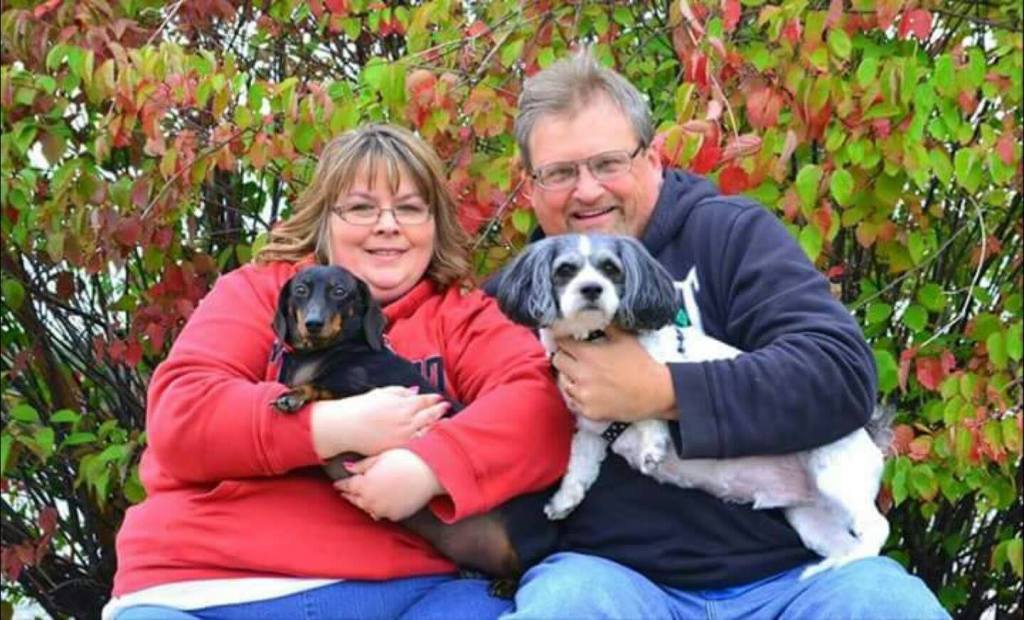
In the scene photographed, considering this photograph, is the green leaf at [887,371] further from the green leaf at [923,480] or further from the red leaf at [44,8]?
the red leaf at [44,8]

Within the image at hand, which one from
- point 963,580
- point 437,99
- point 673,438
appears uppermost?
point 437,99

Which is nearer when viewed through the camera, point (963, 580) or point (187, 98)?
point (187, 98)

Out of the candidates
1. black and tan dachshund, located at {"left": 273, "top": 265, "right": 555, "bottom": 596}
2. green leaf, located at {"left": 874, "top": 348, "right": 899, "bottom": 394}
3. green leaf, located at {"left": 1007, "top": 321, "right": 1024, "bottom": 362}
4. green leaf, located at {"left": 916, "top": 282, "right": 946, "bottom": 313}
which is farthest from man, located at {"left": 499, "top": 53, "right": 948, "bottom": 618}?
green leaf, located at {"left": 916, "top": 282, "right": 946, "bottom": 313}

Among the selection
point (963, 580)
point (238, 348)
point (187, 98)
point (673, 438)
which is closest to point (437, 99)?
point (187, 98)

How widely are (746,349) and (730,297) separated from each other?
13 centimetres

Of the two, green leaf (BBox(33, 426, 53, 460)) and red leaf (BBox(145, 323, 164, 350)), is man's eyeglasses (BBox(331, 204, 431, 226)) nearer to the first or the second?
red leaf (BBox(145, 323, 164, 350))

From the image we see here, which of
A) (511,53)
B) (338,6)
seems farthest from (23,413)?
(511,53)

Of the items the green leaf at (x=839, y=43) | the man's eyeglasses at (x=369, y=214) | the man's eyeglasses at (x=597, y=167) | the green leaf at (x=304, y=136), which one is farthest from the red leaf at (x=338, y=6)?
the green leaf at (x=839, y=43)

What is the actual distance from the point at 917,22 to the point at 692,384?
132cm

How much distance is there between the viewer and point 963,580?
4973mm

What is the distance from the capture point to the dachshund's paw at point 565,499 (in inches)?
141

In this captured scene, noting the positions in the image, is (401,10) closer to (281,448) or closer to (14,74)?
(14,74)

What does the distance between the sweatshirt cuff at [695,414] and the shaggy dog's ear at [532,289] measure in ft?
1.02

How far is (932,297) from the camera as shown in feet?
14.3
